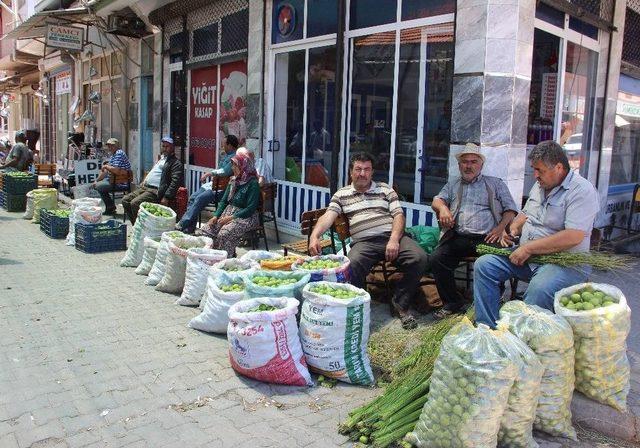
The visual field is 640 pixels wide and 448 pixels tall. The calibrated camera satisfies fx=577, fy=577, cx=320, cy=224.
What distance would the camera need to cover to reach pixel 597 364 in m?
3.35

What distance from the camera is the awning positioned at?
40.5 feet

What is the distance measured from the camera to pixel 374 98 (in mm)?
6887

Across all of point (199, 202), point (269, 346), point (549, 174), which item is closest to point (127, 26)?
point (199, 202)

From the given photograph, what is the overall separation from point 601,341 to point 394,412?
1246mm

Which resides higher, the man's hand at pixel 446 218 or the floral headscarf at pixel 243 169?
the floral headscarf at pixel 243 169

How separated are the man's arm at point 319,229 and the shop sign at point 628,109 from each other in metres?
5.55

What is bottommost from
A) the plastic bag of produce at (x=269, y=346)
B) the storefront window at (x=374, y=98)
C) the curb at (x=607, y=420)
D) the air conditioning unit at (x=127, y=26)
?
the curb at (x=607, y=420)

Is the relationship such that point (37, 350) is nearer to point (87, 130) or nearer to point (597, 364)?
point (597, 364)

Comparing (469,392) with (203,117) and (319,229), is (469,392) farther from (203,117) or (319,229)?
(203,117)

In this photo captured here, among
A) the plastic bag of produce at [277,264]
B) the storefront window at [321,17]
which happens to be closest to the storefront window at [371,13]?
the storefront window at [321,17]

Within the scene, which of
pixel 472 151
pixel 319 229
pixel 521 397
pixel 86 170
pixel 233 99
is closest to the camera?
pixel 521 397

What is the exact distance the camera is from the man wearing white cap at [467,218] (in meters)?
5.12

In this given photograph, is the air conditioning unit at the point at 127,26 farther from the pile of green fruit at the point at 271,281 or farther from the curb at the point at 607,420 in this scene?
the curb at the point at 607,420

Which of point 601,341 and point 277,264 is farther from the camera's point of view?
point 277,264
